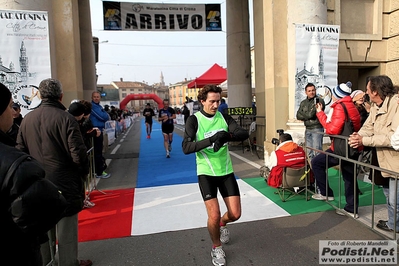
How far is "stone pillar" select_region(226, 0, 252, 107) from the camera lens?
1183cm

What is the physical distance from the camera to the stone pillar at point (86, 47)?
37.9 feet

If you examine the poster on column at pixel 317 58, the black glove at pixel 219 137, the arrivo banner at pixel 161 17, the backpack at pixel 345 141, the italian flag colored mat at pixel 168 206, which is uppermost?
the arrivo banner at pixel 161 17

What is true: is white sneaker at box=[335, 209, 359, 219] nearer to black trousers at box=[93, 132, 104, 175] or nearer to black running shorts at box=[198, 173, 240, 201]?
black running shorts at box=[198, 173, 240, 201]

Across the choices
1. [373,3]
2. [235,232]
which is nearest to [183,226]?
[235,232]

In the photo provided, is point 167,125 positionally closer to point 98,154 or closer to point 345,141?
point 98,154

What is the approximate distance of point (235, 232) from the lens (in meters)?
4.06

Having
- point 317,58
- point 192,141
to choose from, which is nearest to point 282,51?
point 317,58

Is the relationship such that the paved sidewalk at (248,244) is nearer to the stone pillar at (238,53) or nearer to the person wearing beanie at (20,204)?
the person wearing beanie at (20,204)

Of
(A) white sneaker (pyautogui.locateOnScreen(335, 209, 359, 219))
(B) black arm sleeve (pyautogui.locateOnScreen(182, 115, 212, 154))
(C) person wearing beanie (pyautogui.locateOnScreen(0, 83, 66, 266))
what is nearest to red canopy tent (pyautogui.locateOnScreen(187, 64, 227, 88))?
(A) white sneaker (pyautogui.locateOnScreen(335, 209, 359, 219))

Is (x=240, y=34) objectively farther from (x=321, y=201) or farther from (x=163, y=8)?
(x=321, y=201)

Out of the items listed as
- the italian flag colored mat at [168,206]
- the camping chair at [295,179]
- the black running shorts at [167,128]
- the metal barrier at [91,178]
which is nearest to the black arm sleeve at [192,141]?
the italian flag colored mat at [168,206]

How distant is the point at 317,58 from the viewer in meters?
7.27

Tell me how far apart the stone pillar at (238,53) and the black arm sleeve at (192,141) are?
9.22 metres

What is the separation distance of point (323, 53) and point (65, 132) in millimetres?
6464
